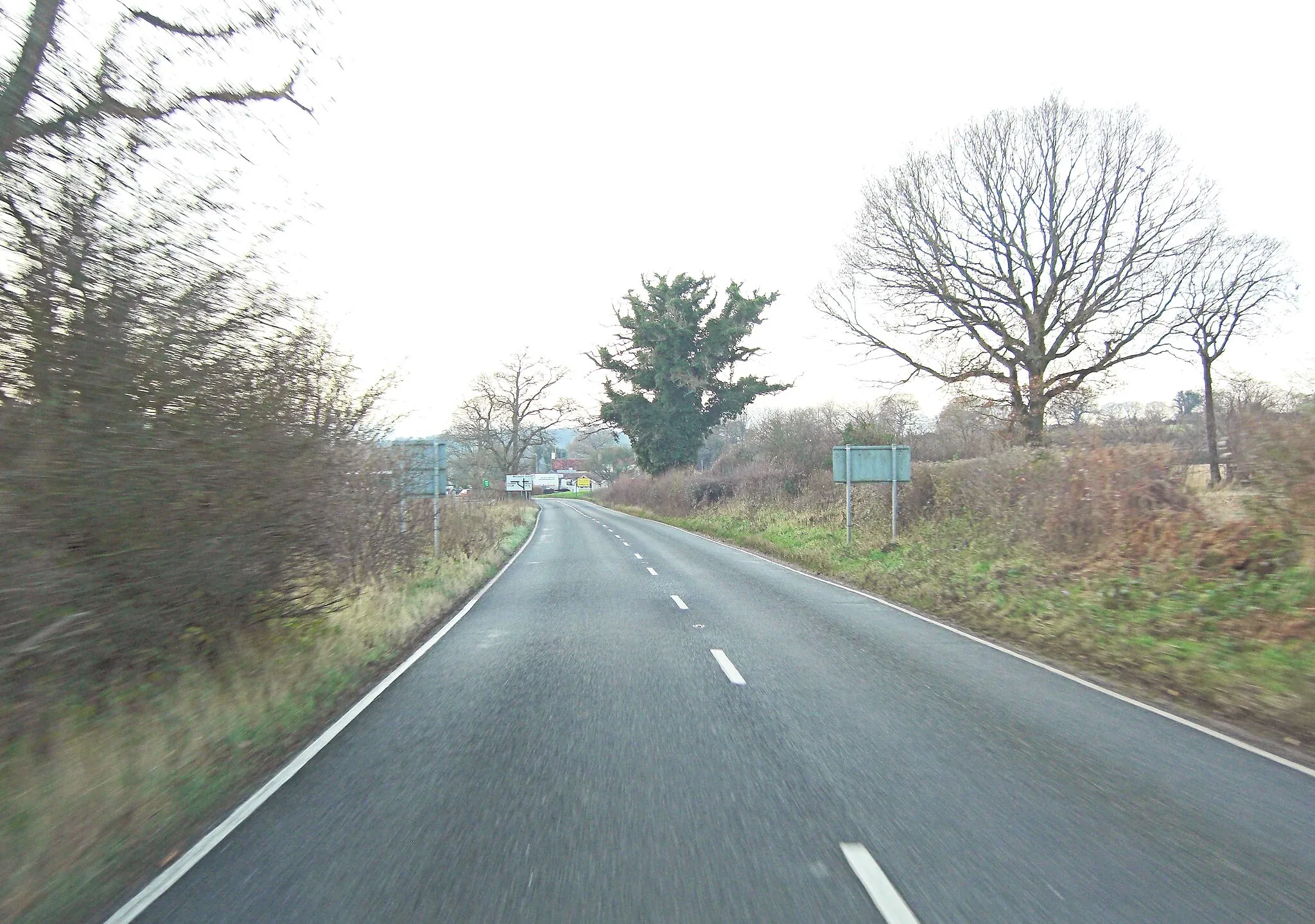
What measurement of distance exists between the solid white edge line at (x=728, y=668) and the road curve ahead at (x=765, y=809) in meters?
0.07

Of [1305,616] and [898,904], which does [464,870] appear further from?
[1305,616]

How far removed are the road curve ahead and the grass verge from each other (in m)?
0.40

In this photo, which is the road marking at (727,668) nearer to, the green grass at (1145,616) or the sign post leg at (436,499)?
the green grass at (1145,616)

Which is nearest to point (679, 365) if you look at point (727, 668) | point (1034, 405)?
point (1034, 405)

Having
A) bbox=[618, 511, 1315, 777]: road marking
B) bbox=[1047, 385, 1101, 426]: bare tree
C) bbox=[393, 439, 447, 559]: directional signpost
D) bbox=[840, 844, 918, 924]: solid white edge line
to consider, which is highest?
bbox=[1047, 385, 1101, 426]: bare tree

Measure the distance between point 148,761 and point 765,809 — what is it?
386 cm

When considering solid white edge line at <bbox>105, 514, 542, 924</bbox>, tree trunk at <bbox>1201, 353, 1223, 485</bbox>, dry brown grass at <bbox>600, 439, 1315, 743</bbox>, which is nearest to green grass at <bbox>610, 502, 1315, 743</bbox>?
dry brown grass at <bbox>600, 439, 1315, 743</bbox>

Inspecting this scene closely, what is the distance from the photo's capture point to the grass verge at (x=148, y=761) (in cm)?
397

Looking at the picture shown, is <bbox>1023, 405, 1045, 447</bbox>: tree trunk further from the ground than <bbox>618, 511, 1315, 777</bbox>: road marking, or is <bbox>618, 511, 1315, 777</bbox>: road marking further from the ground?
<bbox>1023, 405, 1045, 447</bbox>: tree trunk

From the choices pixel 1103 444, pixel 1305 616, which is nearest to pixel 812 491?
pixel 1103 444

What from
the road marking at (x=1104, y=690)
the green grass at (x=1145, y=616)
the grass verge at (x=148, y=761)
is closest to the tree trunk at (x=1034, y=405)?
the green grass at (x=1145, y=616)

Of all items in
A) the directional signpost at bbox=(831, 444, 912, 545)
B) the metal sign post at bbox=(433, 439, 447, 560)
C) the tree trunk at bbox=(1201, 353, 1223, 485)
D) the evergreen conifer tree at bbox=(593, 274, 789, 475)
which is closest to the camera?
the tree trunk at bbox=(1201, 353, 1223, 485)

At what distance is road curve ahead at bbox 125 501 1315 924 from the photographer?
361 cm

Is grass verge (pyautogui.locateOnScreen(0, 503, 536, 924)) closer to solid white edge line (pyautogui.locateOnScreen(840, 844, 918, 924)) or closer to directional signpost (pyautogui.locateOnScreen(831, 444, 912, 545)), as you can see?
solid white edge line (pyautogui.locateOnScreen(840, 844, 918, 924))
